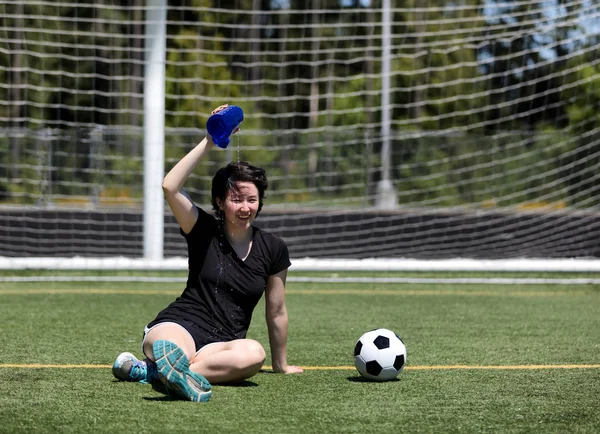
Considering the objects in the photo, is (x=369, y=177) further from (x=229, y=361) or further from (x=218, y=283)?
(x=229, y=361)

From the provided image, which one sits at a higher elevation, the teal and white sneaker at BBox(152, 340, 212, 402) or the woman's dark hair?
the woman's dark hair

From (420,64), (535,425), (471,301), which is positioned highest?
(420,64)

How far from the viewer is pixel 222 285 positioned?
4.78 meters

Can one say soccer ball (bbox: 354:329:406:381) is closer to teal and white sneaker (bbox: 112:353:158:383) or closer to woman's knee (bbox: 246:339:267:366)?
woman's knee (bbox: 246:339:267:366)

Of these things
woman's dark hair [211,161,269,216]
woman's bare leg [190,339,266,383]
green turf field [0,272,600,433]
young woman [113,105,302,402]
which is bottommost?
green turf field [0,272,600,433]

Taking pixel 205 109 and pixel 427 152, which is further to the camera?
pixel 205 109

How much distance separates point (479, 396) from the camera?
435 cm

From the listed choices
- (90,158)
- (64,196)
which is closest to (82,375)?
(64,196)

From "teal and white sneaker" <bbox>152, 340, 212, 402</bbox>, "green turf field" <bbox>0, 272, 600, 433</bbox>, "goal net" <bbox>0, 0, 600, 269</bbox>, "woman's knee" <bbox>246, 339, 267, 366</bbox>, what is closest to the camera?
"green turf field" <bbox>0, 272, 600, 433</bbox>

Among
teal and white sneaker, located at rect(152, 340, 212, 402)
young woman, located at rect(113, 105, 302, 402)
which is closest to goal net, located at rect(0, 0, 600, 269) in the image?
young woman, located at rect(113, 105, 302, 402)

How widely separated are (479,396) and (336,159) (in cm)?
1172

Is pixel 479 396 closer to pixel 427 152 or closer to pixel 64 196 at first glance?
pixel 64 196

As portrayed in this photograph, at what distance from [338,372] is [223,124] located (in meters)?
1.50

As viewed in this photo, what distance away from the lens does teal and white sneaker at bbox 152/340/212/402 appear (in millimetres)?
4020
